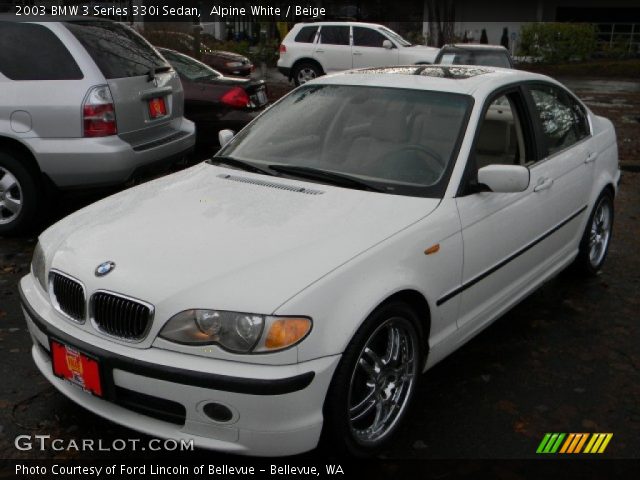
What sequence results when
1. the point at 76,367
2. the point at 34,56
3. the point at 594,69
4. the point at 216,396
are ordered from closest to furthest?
the point at 216,396, the point at 76,367, the point at 34,56, the point at 594,69

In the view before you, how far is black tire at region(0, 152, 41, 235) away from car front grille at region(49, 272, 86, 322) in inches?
122

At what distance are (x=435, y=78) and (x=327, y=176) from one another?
40.0 inches

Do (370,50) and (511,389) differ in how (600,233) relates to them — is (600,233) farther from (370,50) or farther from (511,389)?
(370,50)

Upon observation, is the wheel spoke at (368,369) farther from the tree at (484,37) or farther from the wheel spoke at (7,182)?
the tree at (484,37)

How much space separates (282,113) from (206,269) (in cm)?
185

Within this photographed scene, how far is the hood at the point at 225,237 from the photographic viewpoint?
2.92 metres

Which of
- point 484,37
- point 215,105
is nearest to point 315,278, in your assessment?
point 215,105

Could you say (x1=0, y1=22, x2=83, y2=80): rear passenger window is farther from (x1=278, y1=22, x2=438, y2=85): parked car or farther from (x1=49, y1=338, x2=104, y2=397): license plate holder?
(x1=278, y1=22, x2=438, y2=85): parked car

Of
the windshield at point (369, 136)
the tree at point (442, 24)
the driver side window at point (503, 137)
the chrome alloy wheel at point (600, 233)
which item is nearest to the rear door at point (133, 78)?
the windshield at point (369, 136)

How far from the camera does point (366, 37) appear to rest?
2019 cm

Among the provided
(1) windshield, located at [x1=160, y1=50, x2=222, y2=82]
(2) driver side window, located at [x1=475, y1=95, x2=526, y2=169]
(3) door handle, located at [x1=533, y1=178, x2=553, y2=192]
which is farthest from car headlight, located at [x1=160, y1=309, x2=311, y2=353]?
(1) windshield, located at [x1=160, y1=50, x2=222, y2=82]

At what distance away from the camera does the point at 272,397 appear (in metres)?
2.78

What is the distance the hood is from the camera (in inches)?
115

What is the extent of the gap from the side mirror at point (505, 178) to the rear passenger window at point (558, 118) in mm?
1020
